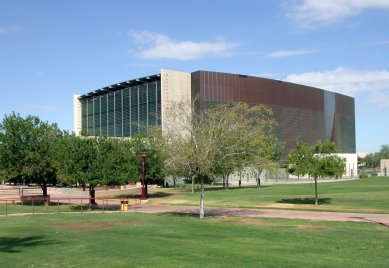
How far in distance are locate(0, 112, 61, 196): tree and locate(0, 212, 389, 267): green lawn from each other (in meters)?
18.1

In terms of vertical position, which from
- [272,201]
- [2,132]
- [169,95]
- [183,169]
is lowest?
[272,201]

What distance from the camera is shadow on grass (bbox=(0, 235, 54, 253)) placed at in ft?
54.1

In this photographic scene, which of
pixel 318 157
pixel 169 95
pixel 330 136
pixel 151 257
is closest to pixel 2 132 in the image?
pixel 318 157

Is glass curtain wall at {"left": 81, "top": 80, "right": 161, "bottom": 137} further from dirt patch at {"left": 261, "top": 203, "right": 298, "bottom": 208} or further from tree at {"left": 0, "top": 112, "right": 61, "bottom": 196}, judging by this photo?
dirt patch at {"left": 261, "top": 203, "right": 298, "bottom": 208}

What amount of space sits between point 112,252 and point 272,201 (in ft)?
101

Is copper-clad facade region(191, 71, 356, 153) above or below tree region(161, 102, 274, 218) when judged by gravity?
above

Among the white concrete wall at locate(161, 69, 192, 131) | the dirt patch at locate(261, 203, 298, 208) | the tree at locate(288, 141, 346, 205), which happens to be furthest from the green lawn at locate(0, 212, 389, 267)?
the white concrete wall at locate(161, 69, 192, 131)

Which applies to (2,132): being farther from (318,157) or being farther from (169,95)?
(169,95)

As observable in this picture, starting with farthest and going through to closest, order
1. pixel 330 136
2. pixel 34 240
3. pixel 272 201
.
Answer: pixel 330 136
pixel 272 201
pixel 34 240

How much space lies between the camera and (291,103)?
10231cm

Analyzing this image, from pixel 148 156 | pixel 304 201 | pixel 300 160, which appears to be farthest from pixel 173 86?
pixel 300 160

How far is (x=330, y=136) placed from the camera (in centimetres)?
11662

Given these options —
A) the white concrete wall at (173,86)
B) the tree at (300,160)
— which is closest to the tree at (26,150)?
the tree at (300,160)

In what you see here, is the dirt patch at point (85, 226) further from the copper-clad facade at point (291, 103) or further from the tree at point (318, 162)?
the copper-clad facade at point (291, 103)
